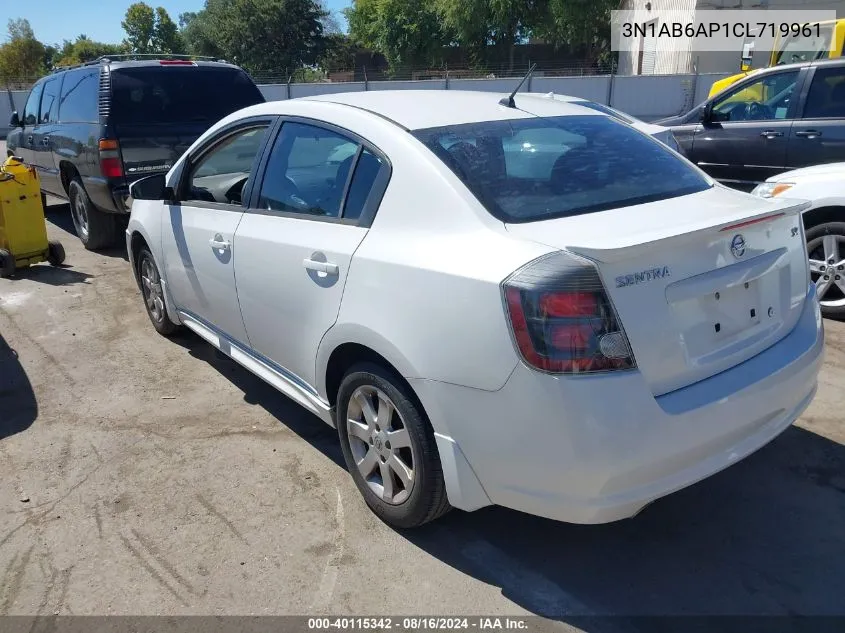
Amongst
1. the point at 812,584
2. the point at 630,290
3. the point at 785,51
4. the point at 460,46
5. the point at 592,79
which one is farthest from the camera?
the point at 460,46

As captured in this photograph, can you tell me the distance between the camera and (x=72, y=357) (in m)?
A: 5.08

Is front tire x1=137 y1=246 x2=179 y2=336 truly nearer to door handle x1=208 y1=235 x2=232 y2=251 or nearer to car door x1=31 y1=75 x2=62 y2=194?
door handle x1=208 y1=235 x2=232 y2=251

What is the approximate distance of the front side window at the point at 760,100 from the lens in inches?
272

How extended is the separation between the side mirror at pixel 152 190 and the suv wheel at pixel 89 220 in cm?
363

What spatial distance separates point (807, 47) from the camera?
12734 millimetres

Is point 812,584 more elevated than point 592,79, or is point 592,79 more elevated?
point 592,79

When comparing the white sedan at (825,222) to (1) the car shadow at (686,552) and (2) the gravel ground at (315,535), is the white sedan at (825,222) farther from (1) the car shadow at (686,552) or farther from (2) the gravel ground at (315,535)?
(1) the car shadow at (686,552)

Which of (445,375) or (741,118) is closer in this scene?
(445,375)

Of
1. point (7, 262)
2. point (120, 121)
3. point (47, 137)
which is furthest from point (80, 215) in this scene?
point (120, 121)

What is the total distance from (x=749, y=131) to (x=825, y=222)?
92.4 inches

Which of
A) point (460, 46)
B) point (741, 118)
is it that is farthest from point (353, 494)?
point (460, 46)

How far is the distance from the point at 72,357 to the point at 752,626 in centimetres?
466

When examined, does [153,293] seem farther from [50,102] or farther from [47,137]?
[50,102]

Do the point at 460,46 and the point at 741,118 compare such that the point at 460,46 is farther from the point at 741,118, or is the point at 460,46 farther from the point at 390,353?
the point at 390,353
